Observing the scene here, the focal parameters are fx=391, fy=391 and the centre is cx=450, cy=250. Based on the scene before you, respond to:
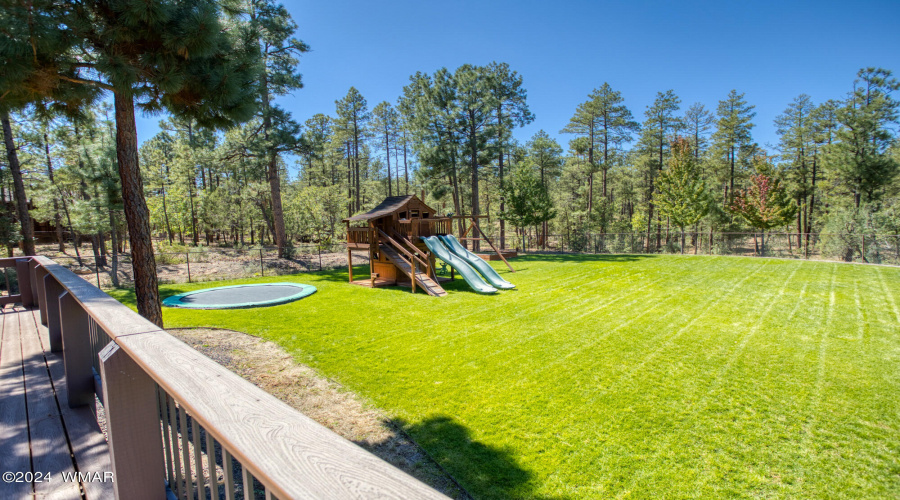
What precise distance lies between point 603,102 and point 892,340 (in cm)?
2355

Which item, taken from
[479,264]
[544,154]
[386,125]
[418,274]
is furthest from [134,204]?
[386,125]

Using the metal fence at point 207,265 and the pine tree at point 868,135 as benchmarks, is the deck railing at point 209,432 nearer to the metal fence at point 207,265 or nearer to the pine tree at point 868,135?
the metal fence at point 207,265

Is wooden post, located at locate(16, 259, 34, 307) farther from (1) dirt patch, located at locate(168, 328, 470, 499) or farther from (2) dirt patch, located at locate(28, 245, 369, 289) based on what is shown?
(2) dirt patch, located at locate(28, 245, 369, 289)

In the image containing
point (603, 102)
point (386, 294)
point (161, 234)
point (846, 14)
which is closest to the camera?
point (386, 294)

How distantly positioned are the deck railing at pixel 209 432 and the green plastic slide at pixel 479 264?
32.0 ft

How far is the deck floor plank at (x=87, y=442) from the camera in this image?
5.73 feet

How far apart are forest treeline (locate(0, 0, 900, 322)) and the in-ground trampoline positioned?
276 centimetres

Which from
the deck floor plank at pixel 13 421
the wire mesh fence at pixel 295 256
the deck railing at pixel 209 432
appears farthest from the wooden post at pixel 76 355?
the wire mesh fence at pixel 295 256

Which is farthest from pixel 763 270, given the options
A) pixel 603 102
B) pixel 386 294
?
pixel 603 102

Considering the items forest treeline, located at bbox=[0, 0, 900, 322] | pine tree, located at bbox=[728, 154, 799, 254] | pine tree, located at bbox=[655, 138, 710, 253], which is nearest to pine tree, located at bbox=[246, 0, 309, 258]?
forest treeline, located at bbox=[0, 0, 900, 322]

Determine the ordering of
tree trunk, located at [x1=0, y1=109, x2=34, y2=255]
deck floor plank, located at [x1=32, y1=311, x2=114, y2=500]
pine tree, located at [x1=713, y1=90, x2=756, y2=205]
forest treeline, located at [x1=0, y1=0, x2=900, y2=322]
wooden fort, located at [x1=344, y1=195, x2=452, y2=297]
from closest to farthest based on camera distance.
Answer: deck floor plank, located at [x1=32, y1=311, x2=114, y2=500] < forest treeline, located at [x1=0, y1=0, x2=900, y2=322] < tree trunk, located at [x1=0, y1=109, x2=34, y2=255] < wooden fort, located at [x1=344, y1=195, x2=452, y2=297] < pine tree, located at [x1=713, y1=90, x2=756, y2=205]

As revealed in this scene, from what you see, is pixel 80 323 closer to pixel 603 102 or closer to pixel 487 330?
pixel 487 330

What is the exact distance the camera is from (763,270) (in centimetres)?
1380

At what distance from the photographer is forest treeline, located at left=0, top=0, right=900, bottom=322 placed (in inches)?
187
